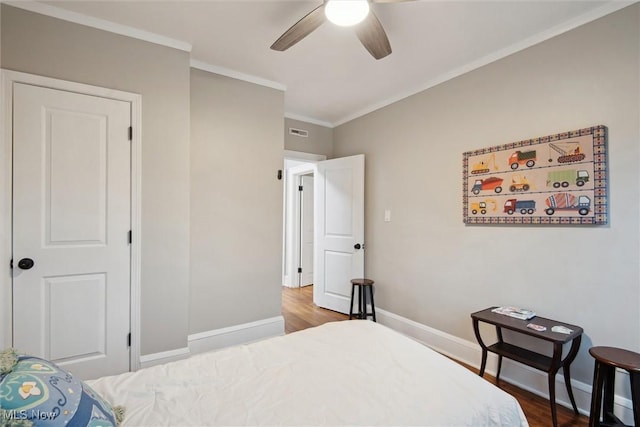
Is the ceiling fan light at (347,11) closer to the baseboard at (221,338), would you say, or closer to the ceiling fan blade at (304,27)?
the ceiling fan blade at (304,27)

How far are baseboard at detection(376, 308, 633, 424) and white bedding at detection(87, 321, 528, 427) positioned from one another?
4.11ft

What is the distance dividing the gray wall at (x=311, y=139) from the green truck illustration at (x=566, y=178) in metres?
2.68

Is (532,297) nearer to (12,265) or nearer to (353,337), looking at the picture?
(353,337)

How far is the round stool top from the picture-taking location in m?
1.52

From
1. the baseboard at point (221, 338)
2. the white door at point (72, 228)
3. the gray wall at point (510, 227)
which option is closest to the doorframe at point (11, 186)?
the white door at point (72, 228)

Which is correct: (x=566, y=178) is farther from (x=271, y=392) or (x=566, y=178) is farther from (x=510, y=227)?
(x=271, y=392)

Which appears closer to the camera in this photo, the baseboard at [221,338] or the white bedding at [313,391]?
the white bedding at [313,391]

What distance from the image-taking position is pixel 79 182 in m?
2.05

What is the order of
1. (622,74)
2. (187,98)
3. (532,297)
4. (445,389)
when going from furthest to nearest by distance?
(187,98), (532,297), (622,74), (445,389)

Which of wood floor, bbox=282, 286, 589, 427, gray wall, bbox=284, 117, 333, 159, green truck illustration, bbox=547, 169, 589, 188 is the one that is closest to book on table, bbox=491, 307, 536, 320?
wood floor, bbox=282, 286, 589, 427

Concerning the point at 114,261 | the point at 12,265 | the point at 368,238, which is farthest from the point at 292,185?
the point at 12,265

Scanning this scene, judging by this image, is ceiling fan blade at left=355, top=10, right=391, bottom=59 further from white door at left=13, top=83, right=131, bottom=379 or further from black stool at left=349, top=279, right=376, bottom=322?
black stool at left=349, top=279, right=376, bottom=322

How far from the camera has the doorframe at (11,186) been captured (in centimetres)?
185

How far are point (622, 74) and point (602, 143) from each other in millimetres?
422
